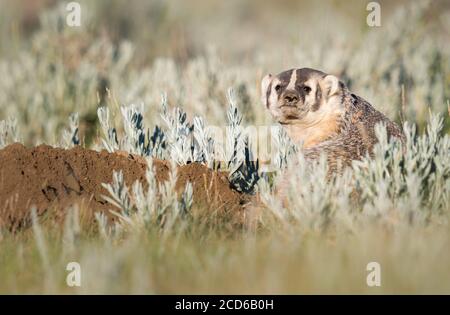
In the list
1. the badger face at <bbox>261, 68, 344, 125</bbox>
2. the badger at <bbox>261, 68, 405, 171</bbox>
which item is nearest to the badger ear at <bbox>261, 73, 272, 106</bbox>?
the badger at <bbox>261, 68, 405, 171</bbox>

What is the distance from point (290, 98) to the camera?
5.38 metres

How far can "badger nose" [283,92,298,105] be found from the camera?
17.6 feet

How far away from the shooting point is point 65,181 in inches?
171

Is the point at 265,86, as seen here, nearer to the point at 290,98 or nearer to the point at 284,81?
the point at 284,81

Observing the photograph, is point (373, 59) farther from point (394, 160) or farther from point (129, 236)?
point (129, 236)

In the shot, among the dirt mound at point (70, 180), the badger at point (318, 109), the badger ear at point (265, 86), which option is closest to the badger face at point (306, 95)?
the badger at point (318, 109)

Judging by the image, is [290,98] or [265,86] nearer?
[290,98]

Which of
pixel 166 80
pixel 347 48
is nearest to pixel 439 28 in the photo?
pixel 347 48

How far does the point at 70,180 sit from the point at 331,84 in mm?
2037

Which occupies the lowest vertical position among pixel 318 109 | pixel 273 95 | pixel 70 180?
pixel 70 180

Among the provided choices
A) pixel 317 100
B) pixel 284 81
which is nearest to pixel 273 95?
pixel 284 81
